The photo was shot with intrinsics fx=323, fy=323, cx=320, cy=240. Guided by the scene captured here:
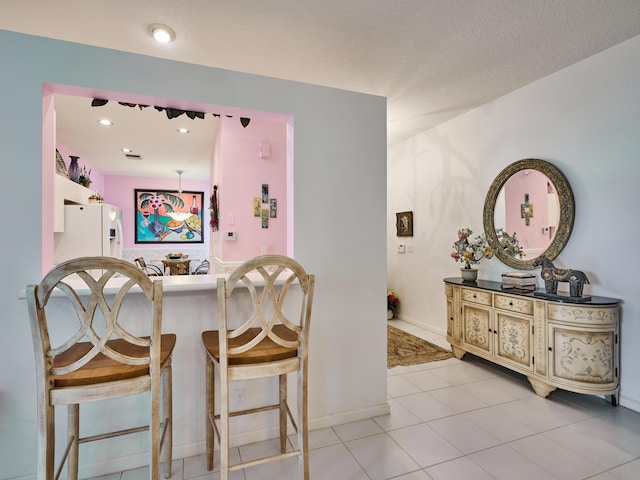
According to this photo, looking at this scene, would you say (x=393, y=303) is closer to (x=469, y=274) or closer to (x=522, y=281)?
(x=469, y=274)

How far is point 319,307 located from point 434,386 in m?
1.43

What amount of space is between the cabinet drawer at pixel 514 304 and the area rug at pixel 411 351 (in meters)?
0.92

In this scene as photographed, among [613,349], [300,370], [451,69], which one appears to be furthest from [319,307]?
[451,69]

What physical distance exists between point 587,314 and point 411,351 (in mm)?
1713

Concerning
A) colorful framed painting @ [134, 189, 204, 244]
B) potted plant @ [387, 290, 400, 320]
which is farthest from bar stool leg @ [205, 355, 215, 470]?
colorful framed painting @ [134, 189, 204, 244]

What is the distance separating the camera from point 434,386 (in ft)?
9.18

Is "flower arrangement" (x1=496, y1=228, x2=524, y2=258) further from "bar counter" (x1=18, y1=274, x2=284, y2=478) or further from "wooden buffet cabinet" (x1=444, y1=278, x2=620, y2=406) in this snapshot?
"bar counter" (x1=18, y1=274, x2=284, y2=478)

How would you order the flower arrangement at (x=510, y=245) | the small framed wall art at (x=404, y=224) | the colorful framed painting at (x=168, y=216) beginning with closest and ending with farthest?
the flower arrangement at (x=510, y=245)
the small framed wall art at (x=404, y=224)
the colorful framed painting at (x=168, y=216)

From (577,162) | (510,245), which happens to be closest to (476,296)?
(510,245)

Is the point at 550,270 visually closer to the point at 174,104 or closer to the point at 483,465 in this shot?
the point at 483,465

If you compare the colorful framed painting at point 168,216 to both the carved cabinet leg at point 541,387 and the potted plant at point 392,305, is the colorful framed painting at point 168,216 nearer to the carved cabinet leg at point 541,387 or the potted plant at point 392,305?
the potted plant at point 392,305

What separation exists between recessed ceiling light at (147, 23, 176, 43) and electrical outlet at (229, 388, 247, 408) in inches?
96.6

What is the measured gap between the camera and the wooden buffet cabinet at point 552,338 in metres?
2.33

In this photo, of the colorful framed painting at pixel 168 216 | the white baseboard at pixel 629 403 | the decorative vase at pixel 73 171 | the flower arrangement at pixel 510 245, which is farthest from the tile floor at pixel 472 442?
the colorful framed painting at pixel 168 216
